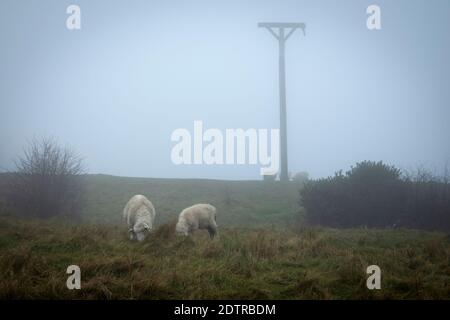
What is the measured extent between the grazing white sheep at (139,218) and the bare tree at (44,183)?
9.38 m

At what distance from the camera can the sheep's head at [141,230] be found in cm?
1040

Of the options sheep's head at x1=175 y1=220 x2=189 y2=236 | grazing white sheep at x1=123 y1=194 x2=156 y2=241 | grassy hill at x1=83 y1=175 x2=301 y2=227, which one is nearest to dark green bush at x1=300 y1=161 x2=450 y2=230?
grassy hill at x1=83 y1=175 x2=301 y2=227

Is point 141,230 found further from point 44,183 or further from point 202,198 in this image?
point 202,198

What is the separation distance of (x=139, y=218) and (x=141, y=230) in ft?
2.98

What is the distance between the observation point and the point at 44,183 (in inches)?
762

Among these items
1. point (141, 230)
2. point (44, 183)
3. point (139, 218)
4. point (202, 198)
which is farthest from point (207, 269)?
point (202, 198)

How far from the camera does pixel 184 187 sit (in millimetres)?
31719

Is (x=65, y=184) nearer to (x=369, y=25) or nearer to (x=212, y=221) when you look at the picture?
(x=212, y=221)

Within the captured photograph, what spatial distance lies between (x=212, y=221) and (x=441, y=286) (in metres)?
8.03

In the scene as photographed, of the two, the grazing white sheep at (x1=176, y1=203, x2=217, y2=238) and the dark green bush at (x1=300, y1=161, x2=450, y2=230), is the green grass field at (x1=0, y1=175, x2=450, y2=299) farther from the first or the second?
the dark green bush at (x1=300, y1=161, x2=450, y2=230)

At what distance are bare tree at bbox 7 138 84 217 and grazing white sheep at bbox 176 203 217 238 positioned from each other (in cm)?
1108

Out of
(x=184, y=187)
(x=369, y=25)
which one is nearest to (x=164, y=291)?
(x=369, y=25)

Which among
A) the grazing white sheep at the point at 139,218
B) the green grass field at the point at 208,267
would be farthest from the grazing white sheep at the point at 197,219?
the grazing white sheep at the point at 139,218

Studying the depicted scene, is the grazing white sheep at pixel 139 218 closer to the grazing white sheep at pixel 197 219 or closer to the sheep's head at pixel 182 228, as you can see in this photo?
the sheep's head at pixel 182 228
